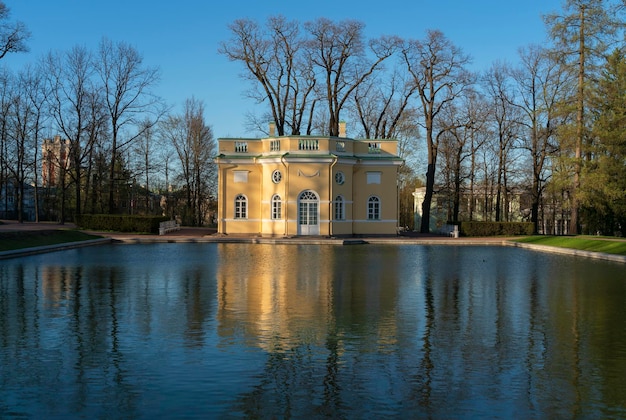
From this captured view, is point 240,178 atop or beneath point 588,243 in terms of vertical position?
atop

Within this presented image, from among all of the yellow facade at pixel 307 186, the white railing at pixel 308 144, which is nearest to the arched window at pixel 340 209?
the yellow facade at pixel 307 186

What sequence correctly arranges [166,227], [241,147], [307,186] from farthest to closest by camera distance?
[166,227] < [241,147] < [307,186]

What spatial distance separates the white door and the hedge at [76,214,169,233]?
9.17 meters

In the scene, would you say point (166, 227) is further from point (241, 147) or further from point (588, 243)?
point (588, 243)

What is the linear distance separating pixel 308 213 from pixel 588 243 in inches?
607

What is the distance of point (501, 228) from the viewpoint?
3950cm

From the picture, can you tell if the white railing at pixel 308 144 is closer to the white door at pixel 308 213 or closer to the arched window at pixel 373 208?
the white door at pixel 308 213

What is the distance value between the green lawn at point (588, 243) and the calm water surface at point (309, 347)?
32.2 feet

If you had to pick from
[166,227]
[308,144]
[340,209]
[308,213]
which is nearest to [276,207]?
[308,213]

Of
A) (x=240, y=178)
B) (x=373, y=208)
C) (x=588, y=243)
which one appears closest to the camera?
(x=588, y=243)

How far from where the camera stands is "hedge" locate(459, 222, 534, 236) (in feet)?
129

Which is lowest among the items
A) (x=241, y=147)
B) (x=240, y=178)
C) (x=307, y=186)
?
(x=307, y=186)

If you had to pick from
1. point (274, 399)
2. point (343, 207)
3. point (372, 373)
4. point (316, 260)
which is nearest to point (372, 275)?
point (316, 260)

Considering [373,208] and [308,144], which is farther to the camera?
[373,208]
